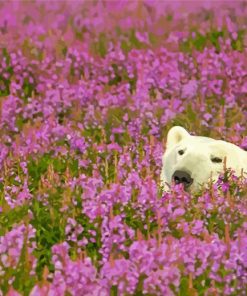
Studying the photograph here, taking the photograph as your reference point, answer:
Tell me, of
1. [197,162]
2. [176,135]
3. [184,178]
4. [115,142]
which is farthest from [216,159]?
[115,142]

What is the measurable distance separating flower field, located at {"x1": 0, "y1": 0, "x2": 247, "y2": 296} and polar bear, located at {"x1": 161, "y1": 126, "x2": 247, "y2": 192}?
0.58 feet

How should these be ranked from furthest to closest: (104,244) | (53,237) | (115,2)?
(115,2)
(53,237)
(104,244)

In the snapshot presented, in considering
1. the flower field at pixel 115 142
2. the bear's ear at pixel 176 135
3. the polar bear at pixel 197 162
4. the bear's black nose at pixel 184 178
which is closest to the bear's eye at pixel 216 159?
the polar bear at pixel 197 162

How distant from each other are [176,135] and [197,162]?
2.07 feet

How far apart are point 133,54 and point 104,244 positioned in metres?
5.44

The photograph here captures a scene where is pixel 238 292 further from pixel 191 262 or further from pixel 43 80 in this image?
pixel 43 80

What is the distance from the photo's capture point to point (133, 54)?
10078mm

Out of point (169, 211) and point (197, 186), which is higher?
point (197, 186)

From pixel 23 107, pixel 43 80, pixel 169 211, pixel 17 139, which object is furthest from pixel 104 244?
pixel 43 80

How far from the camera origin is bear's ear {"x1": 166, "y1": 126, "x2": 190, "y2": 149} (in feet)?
22.3

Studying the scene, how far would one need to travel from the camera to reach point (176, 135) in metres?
6.82

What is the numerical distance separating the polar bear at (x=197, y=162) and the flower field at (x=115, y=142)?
176 mm

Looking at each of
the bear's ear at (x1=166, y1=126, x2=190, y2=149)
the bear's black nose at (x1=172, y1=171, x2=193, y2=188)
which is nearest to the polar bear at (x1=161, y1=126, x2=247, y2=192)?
the bear's black nose at (x1=172, y1=171, x2=193, y2=188)

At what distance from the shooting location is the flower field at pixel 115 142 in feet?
14.2
